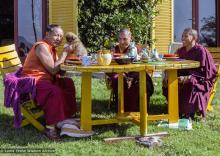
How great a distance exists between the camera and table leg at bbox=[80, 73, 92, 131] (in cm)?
518

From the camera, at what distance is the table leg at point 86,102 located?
518 cm

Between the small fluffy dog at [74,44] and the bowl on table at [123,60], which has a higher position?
the small fluffy dog at [74,44]

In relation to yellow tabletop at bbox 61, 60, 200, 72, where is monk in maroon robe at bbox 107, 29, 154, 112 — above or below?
below

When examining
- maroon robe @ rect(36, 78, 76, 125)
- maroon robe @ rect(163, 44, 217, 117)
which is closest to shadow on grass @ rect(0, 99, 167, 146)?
maroon robe @ rect(36, 78, 76, 125)

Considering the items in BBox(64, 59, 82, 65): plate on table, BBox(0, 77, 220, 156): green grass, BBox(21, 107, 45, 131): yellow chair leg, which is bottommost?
BBox(0, 77, 220, 156): green grass

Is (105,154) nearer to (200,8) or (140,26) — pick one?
(140,26)

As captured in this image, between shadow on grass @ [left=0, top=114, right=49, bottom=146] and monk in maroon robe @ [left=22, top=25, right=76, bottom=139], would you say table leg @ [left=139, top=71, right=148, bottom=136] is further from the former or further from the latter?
shadow on grass @ [left=0, top=114, right=49, bottom=146]

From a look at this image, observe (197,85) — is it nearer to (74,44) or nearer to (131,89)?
(131,89)

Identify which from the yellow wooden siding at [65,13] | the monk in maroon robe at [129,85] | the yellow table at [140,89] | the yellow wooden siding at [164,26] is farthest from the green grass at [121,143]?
the yellow wooden siding at [164,26]

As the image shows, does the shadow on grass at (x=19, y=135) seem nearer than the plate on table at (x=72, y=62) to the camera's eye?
Yes

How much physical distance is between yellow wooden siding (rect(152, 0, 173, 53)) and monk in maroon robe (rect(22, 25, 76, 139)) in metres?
6.21

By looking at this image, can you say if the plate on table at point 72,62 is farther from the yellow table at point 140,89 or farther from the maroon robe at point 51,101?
the maroon robe at point 51,101

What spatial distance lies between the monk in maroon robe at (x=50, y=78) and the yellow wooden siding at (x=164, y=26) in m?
6.21

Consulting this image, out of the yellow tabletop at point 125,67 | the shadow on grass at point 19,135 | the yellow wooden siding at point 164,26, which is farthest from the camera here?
the yellow wooden siding at point 164,26
